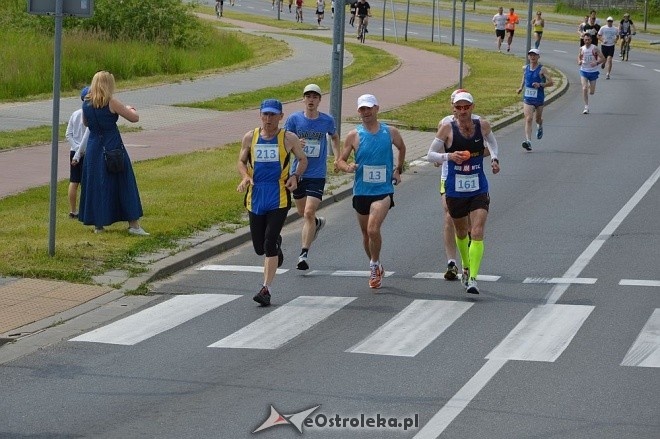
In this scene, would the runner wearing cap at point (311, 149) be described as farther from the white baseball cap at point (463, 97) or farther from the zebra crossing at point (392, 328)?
the white baseball cap at point (463, 97)

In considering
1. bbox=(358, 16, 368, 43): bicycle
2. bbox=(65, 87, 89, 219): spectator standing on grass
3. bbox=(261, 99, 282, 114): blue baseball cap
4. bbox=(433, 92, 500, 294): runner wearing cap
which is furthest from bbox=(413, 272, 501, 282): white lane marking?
bbox=(358, 16, 368, 43): bicycle

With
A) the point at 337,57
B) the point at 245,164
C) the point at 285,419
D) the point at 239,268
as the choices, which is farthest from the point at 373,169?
the point at 337,57

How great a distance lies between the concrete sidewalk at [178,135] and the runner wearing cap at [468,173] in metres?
3.01

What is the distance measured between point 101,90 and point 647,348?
6.79 m

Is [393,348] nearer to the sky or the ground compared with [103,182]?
nearer to the ground

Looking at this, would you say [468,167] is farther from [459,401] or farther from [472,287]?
[459,401]

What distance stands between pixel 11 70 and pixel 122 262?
69.9 ft

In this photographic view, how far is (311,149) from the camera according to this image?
14.4 m

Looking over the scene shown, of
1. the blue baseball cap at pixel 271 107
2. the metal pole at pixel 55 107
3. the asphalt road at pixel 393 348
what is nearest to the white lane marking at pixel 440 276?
the asphalt road at pixel 393 348

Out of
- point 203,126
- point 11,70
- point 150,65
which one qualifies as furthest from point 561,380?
point 150,65

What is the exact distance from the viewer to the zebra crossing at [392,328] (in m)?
10.6

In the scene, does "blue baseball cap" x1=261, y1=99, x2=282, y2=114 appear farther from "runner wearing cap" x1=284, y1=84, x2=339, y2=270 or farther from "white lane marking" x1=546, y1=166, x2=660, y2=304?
"white lane marking" x1=546, y1=166, x2=660, y2=304

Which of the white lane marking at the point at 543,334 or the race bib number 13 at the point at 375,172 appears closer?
the white lane marking at the point at 543,334

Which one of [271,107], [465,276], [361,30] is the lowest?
[361,30]
